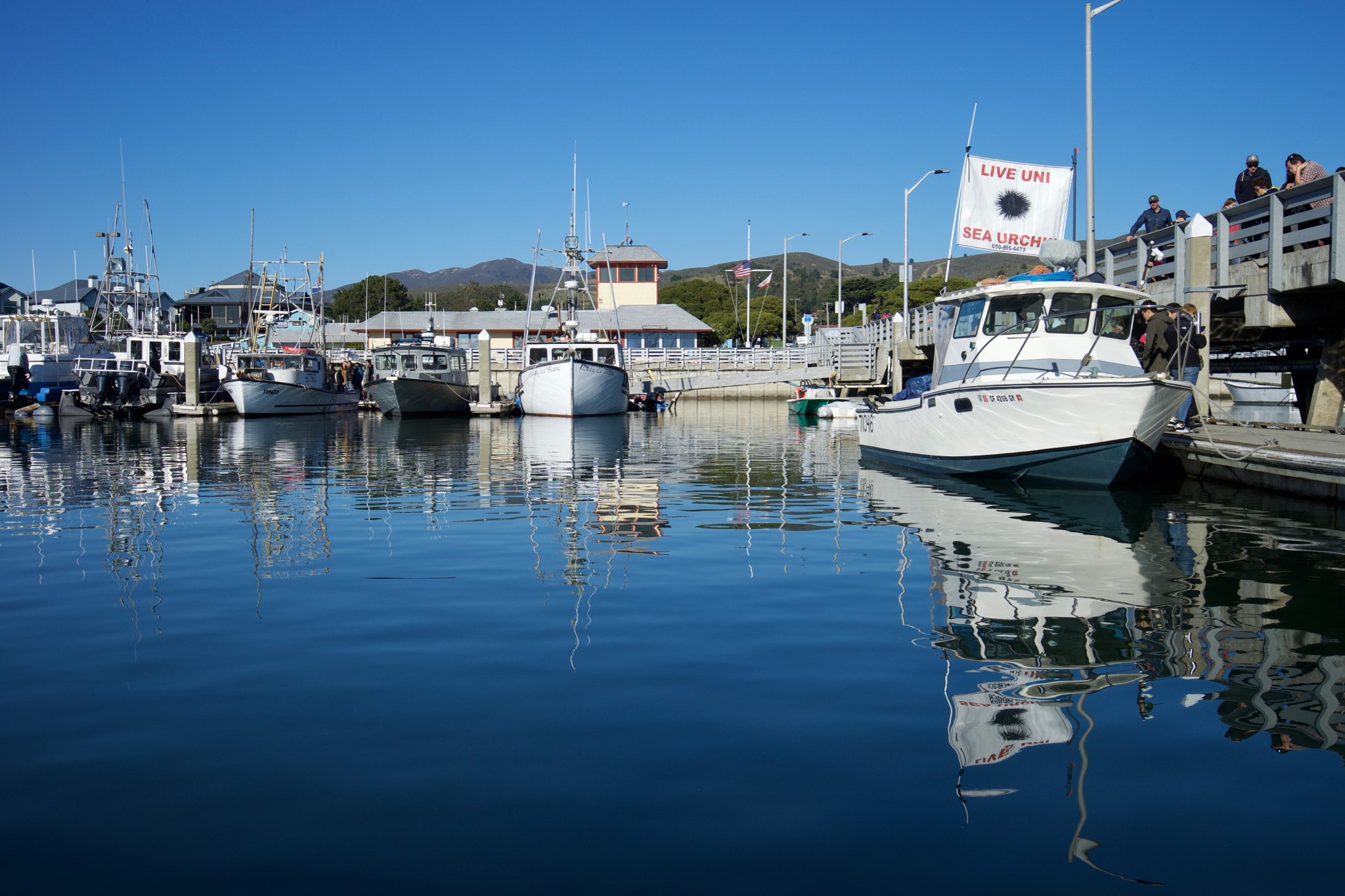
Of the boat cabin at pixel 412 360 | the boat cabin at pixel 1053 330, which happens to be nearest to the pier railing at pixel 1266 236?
the boat cabin at pixel 1053 330

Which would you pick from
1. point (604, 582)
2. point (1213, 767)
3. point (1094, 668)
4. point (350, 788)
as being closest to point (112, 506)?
point (604, 582)

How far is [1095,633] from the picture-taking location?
7375 mm

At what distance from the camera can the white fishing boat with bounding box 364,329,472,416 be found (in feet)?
153

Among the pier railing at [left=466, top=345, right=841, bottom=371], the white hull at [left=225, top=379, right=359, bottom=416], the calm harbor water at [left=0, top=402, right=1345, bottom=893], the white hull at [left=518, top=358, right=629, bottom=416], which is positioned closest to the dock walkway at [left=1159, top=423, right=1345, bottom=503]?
the calm harbor water at [left=0, top=402, right=1345, bottom=893]

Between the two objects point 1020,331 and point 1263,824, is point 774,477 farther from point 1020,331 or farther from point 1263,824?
point 1263,824

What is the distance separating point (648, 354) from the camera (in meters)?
70.9

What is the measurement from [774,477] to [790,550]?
8.02 metres

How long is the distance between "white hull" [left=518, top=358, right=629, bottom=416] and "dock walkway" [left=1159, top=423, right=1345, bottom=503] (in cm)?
2917

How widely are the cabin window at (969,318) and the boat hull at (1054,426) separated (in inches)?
42.1

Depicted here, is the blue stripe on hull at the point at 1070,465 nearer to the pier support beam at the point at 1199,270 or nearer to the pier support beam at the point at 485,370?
the pier support beam at the point at 1199,270

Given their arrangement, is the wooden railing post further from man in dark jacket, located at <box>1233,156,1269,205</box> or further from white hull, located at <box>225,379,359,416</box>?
white hull, located at <box>225,379,359,416</box>

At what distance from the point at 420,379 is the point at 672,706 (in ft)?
138

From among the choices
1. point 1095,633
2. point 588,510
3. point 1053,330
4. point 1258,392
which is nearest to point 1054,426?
point 1053,330

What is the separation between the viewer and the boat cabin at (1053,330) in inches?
650
